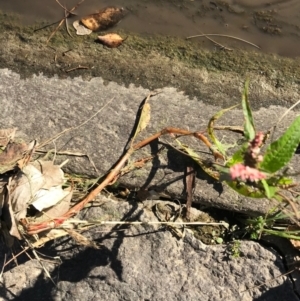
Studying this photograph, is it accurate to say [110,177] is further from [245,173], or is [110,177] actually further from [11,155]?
[245,173]

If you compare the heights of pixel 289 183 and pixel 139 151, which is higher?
pixel 289 183

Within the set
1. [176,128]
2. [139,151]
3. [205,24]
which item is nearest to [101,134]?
[139,151]

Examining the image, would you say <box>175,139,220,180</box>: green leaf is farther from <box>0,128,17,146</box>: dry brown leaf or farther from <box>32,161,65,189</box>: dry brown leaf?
<box>0,128,17,146</box>: dry brown leaf

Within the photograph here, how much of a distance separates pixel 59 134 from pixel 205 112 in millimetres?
537

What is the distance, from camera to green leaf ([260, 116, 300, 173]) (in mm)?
1547

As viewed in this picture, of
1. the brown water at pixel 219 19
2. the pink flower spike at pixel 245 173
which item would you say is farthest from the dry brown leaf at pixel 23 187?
the pink flower spike at pixel 245 173

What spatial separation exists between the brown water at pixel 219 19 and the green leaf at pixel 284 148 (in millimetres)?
577

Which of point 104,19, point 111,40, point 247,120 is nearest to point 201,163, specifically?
point 247,120

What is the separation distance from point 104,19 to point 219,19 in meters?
0.45

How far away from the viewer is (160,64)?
2021 millimetres

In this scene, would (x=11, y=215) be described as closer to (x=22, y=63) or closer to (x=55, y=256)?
(x=55, y=256)

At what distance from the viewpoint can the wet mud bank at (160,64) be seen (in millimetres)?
1970

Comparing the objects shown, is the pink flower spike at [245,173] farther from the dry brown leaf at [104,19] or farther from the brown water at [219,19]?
the dry brown leaf at [104,19]

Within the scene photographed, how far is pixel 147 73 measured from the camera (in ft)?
6.59
